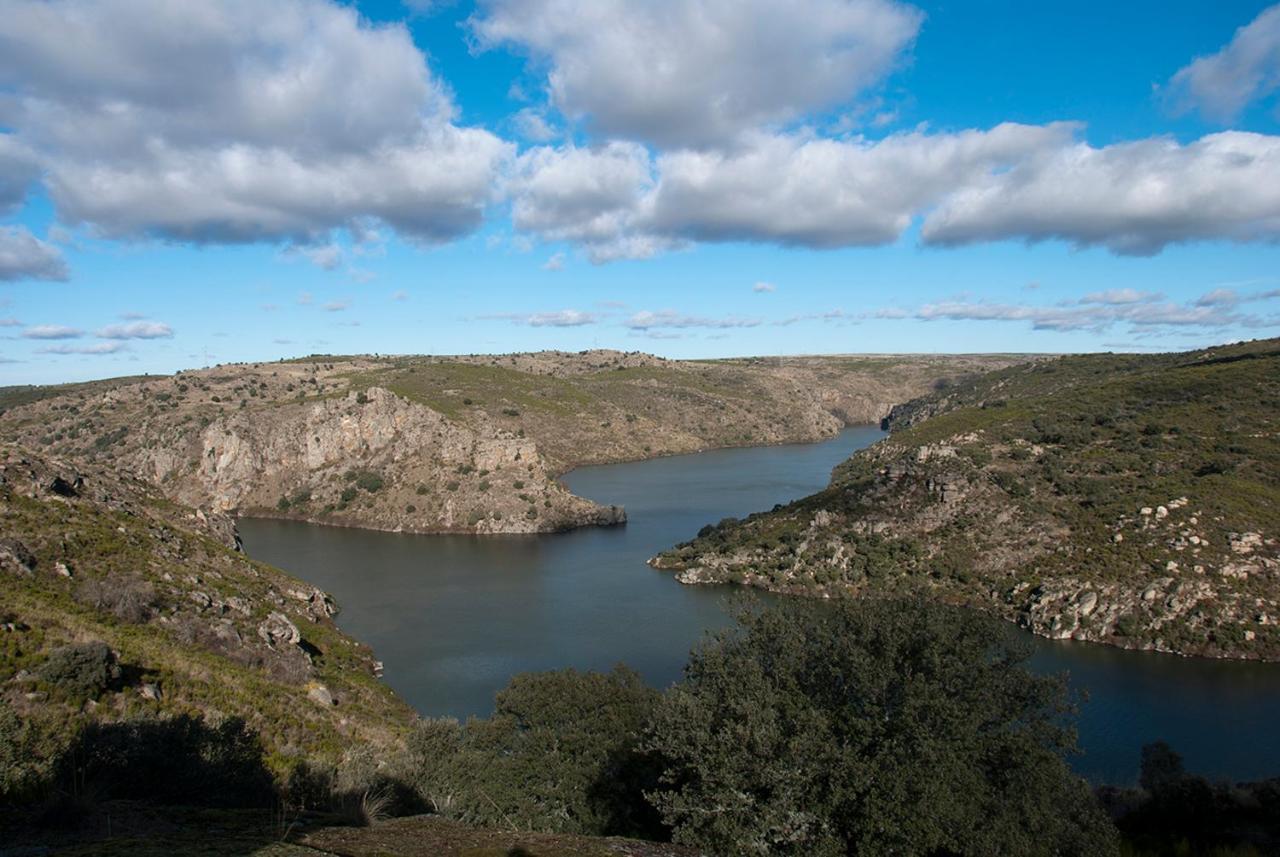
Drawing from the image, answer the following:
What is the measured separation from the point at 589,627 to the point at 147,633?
91.8 ft

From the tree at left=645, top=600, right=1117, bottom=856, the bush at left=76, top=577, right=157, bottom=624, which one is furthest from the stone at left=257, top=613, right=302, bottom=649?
the tree at left=645, top=600, right=1117, bottom=856

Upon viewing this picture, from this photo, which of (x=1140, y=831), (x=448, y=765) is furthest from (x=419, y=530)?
(x=1140, y=831)

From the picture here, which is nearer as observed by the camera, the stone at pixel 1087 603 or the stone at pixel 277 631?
the stone at pixel 277 631

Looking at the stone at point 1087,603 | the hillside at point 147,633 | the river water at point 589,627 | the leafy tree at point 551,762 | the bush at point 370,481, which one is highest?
the hillside at point 147,633

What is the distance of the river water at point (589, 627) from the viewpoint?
3425 cm

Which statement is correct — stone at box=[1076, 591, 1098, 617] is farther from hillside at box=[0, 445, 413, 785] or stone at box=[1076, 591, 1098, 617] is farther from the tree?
hillside at box=[0, 445, 413, 785]

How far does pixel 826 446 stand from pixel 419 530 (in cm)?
9693

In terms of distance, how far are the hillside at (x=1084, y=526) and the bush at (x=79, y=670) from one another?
123ft

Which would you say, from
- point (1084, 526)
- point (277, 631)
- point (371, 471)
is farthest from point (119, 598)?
point (371, 471)

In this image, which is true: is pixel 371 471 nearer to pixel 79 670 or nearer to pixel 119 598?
pixel 119 598

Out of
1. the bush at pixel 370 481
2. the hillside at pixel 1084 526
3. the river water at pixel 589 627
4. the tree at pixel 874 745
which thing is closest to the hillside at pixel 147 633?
the river water at pixel 589 627

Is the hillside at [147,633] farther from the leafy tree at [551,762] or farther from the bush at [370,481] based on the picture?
the bush at [370,481]

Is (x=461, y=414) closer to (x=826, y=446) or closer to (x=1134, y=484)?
(x=826, y=446)

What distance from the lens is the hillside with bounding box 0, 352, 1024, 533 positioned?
8719 centimetres
